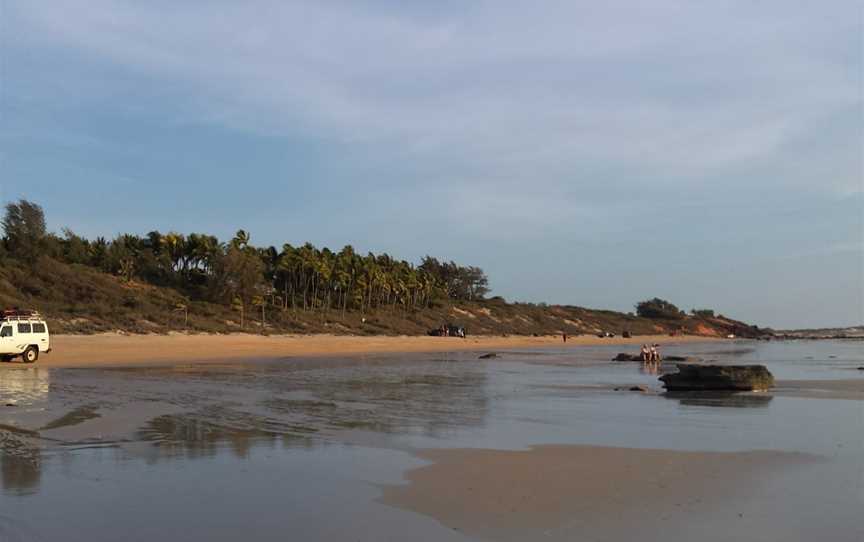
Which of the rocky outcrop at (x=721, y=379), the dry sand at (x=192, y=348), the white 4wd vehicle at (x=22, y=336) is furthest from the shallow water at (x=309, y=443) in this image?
the dry sand at (x=192, y=348)

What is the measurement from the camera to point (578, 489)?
8.56 meters

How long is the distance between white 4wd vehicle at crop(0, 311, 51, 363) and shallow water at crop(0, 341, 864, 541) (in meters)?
6.77

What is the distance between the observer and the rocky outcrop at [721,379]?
70.9ft

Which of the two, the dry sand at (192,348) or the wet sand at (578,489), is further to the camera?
the dry sand at (192,348)

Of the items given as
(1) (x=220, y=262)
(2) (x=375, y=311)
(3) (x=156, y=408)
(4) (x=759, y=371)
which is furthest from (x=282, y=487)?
(2) (x=375, y=311)

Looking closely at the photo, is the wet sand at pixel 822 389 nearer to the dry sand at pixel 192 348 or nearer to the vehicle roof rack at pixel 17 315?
the dry sand at pixel 192 348

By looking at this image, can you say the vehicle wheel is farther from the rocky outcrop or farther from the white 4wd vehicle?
the rocky outcrop

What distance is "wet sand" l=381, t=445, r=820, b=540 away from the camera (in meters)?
7.08

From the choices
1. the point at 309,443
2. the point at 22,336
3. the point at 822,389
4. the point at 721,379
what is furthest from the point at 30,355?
the point at 822,389

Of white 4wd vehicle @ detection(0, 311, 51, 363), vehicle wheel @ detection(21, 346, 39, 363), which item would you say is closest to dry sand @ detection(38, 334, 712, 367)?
vehicle wheel @ detection(21, 346, 39, 363)

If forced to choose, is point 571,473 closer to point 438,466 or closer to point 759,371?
point 438,466

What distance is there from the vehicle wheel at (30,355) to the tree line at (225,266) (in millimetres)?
31495

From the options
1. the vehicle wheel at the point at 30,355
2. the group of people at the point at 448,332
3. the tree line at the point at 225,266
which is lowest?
the vehicle wheel at the point at 30,355

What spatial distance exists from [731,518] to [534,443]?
4.95 metres
